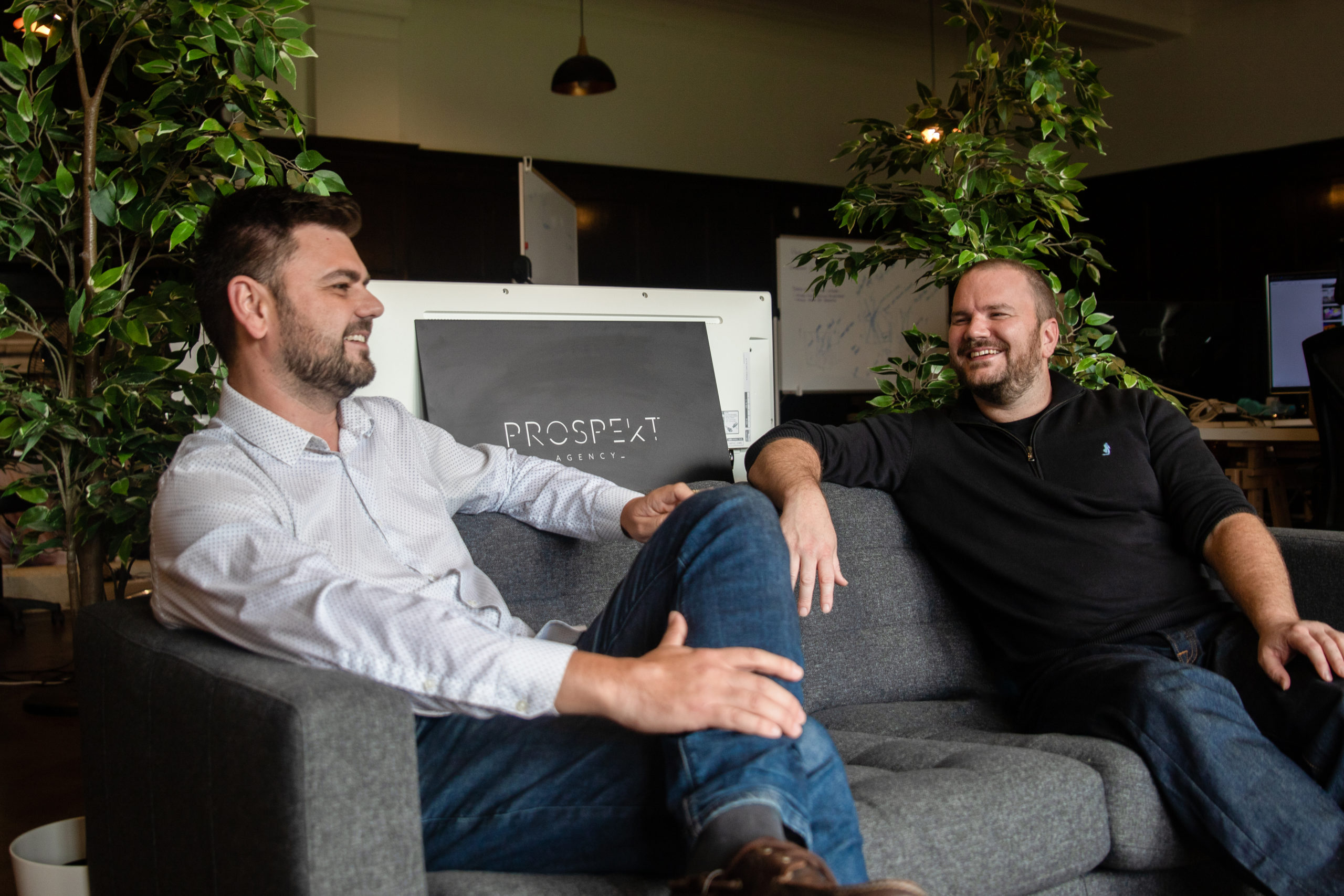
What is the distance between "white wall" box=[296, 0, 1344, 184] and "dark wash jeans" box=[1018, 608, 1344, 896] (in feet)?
18.1

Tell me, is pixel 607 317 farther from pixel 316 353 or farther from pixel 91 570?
pixel 91 570

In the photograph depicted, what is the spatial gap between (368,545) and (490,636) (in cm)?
38

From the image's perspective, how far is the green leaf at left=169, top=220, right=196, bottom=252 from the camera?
1646 mm

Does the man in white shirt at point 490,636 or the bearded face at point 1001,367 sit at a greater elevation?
the bearded face at point 1001,367

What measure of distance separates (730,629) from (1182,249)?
724cm

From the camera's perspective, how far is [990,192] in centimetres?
257

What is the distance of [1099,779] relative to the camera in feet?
4.87

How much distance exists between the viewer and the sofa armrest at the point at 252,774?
3.21ft

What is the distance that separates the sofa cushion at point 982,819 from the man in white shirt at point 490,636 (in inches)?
7.3

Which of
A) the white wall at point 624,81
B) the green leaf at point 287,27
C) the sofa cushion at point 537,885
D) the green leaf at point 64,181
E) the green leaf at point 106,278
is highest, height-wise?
the white wall at point 624,81

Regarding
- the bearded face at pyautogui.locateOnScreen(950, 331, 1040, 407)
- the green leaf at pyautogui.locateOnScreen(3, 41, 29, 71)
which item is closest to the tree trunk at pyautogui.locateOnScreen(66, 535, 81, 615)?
the green leaf at pyautogui.locateOnScreen(3, 41, 29, 71)

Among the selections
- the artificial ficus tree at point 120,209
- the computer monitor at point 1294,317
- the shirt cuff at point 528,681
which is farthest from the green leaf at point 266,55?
the computer monitor at point 1294,317

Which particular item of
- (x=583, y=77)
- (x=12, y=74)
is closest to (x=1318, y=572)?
(x=12, y=74)

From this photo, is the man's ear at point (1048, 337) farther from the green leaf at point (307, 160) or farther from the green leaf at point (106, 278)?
the green leaf at point (106, 278)
